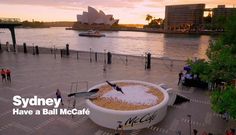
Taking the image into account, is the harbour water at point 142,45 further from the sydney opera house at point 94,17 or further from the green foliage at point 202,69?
the sydney opera house at point 94,17

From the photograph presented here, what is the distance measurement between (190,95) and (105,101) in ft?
25.6

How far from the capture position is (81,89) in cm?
1916

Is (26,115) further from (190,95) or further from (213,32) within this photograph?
(213,32)

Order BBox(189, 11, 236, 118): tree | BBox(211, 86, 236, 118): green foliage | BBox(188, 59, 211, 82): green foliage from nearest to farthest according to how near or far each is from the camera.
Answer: BBox(211, 86, 236, 118): green foliage < BBox(189, 11, 236, 118): tree < BBox(188, 59, 211, 82): green foliage

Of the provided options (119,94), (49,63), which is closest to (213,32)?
(49,63)

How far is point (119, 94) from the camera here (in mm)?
14805

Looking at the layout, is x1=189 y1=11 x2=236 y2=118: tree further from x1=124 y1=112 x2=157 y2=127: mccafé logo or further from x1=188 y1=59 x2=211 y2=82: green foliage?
x1=124 y1=112 x2=157 y2=127: mccafé logo

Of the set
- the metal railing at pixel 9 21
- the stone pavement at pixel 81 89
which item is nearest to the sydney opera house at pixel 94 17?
the metal railing at pixel 9 21

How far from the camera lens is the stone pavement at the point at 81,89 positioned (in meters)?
12.3

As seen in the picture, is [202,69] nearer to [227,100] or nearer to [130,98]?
[227,100]

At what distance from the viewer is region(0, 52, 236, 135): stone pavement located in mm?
12344

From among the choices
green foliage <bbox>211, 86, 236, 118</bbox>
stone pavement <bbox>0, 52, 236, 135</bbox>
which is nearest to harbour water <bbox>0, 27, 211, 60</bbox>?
stone pavement <bbox>0, 52, 236, 135</bbox>

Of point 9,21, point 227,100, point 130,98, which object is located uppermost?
point 9,21

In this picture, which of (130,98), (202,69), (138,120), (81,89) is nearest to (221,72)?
(202,69)
